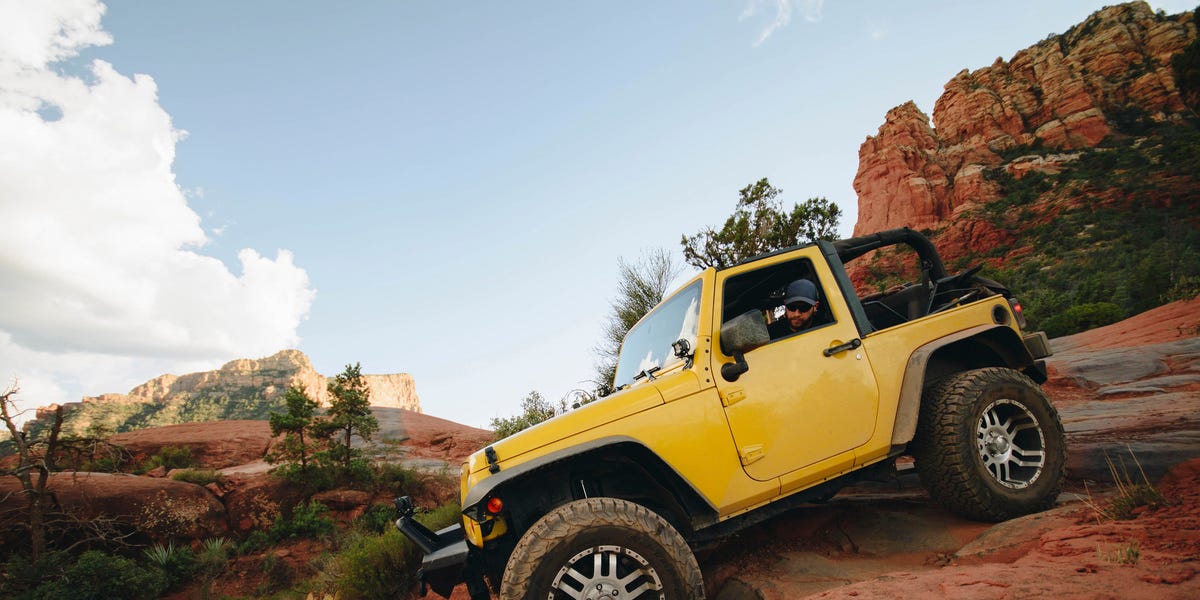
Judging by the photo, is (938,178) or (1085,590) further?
(938,178)

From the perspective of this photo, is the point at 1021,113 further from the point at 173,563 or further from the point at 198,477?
the point at 173,563

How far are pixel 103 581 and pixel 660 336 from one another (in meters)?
9.53

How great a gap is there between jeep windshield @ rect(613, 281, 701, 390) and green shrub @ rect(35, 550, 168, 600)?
8715 mm

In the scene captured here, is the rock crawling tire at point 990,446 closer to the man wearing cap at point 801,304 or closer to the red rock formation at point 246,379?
the man wearing cap at point 801,304

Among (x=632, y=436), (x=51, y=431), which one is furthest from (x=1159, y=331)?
(x=51, y=431)

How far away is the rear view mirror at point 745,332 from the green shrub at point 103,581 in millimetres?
9799

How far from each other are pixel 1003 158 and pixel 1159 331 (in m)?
51.8

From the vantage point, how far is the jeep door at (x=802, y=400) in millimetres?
2891

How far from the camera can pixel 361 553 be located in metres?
5.93

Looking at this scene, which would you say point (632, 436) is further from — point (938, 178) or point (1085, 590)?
point (938, 178)

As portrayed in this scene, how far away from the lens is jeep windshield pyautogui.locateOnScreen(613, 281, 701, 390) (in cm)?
331

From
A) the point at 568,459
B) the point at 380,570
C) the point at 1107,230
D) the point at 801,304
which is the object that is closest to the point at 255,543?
the point at 380,570

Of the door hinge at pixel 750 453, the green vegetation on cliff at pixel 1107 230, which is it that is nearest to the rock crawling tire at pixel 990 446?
the door hinge at pixel 750 453

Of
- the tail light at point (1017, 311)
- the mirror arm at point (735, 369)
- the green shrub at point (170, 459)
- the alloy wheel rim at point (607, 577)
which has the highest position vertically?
the green shrub at point (170, 459)
